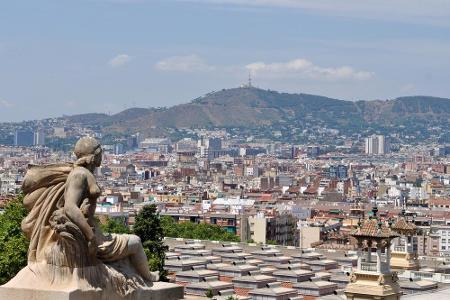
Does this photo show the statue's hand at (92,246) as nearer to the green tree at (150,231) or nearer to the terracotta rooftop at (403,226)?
the terracotta rooftop at (403,226)

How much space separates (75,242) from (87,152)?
915mm

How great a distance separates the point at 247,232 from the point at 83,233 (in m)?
97.2

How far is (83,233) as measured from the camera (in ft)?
33.4

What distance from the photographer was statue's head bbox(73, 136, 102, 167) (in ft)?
35.0

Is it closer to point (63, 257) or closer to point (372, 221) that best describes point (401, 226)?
point (372, 221)

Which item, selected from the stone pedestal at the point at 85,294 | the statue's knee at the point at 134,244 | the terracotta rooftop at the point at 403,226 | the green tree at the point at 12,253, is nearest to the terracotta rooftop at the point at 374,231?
the terracotta rooftop at the point at 403,226

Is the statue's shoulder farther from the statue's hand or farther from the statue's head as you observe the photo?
the statue's hand

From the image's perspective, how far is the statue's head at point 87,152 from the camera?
1066cm

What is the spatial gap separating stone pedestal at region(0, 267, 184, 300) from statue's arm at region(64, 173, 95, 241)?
420mm

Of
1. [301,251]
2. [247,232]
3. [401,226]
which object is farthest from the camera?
[247,232]

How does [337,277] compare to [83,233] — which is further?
[337,277]

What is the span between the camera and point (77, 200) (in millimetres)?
10320

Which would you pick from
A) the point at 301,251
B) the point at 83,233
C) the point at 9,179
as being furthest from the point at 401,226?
the point at 9,179

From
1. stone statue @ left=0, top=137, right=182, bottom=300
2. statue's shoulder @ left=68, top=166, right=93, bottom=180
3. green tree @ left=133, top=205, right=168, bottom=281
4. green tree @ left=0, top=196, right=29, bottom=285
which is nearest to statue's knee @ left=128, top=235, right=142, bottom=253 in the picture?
stone statue @ left=0, top=137, right=182, bottom=300
